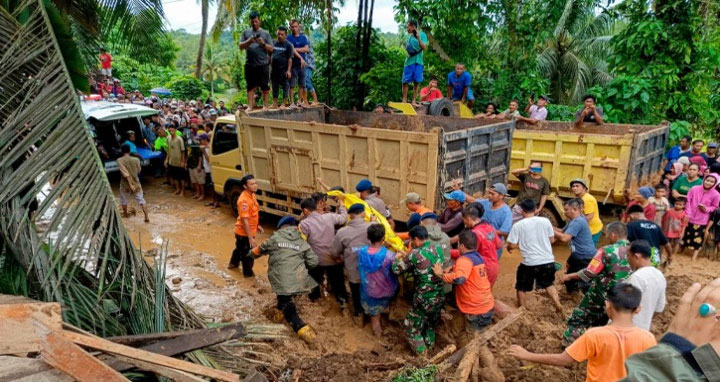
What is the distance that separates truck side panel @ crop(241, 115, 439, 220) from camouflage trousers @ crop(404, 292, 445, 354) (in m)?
1.68

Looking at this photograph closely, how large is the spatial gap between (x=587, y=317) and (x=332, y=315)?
262cm

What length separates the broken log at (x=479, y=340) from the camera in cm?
393

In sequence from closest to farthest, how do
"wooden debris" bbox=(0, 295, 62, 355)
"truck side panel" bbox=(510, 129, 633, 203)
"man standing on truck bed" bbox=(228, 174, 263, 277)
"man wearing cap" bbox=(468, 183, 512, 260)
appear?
"wooden debris" bbox=(0, 295, 62, 355) < "man wearing cap" bbox=(468, 183, 512, 260) < "man standing on truck bed" bbox=(228, 174, 263, 277) < "truck side panel" bbox=(510, 129, 633, 203)

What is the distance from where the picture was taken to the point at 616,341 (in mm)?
2703

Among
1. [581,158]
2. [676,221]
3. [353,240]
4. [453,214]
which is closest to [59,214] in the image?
[353,240]

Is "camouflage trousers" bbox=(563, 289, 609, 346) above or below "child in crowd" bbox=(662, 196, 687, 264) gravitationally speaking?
below

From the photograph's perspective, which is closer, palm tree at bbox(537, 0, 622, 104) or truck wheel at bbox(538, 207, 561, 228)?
truck wheel at bbox(538, 207, 561, 228)

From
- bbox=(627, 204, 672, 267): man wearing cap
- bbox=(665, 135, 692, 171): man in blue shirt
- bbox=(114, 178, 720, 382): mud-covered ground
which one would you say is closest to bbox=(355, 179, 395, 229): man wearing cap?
bbox=(114, 178, 720, 382): mud-covered ground

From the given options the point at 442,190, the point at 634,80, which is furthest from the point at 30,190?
the point at 634,80

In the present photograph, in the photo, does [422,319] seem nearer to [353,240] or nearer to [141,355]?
[353,240]

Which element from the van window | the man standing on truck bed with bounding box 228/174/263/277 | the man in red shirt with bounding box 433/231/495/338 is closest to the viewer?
the man in red shirt with bounding box 433/231/495/338

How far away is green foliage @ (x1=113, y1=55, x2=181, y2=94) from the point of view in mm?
24719

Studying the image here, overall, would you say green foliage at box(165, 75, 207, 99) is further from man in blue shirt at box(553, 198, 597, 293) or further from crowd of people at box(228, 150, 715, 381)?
man in blue shirt at box(553, 198, 597, 293)

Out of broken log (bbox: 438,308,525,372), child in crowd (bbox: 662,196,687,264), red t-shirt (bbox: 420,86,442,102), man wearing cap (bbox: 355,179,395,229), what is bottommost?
broken log (bbox: 438,308,525,372)
